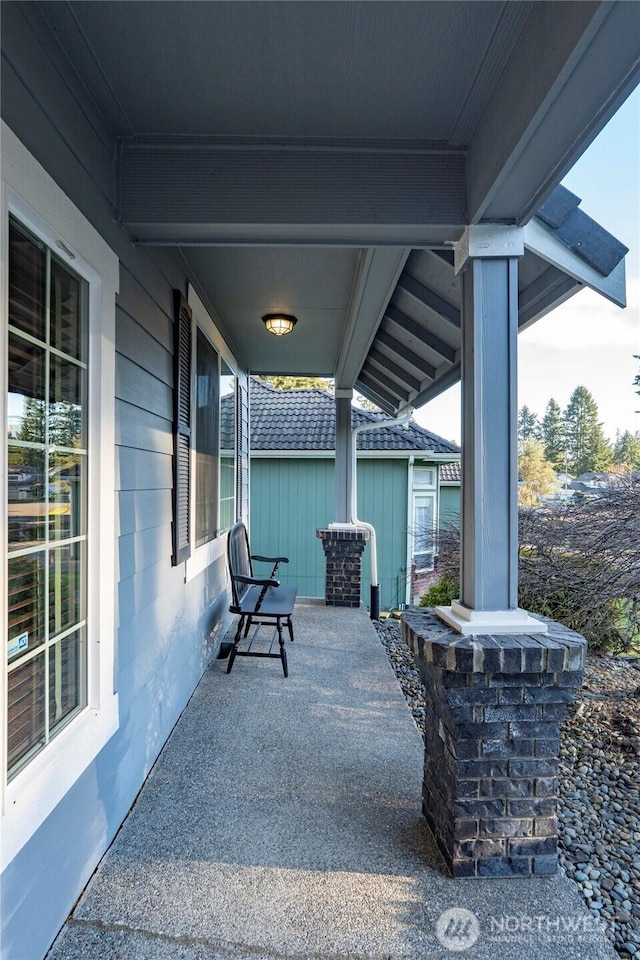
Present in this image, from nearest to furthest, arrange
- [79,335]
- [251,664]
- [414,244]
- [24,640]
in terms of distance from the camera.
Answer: [24,640] → [79,335] → [414,244] → [251,664]

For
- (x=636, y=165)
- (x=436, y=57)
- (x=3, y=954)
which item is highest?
(x=636, y=165)

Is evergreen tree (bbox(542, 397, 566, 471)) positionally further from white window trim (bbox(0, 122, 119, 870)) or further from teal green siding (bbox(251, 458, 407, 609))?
white window trim (bbox(0, 122, 119, 870))

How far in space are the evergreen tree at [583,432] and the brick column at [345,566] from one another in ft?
97.8

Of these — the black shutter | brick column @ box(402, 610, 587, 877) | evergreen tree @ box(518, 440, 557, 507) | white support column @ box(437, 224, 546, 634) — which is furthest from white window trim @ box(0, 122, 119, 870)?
evergreen tree @ box(518, 440, 557, 507)

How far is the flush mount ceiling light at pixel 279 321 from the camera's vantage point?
388 centimetres

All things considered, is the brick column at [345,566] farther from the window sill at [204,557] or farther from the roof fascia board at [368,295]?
the roof fascia board at [368,295]

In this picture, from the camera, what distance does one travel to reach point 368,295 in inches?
117

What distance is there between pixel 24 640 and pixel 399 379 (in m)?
4.49

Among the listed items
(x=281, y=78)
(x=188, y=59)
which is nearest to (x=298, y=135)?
(x=281, y=78)

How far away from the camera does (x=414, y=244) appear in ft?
6.75

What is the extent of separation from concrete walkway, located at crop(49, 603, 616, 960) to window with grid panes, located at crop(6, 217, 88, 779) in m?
0.64

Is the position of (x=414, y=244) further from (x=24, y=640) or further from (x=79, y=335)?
(x=24, y=640)

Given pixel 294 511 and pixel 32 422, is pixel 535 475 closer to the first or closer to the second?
pixel 294 511

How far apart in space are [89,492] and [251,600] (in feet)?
8.12
